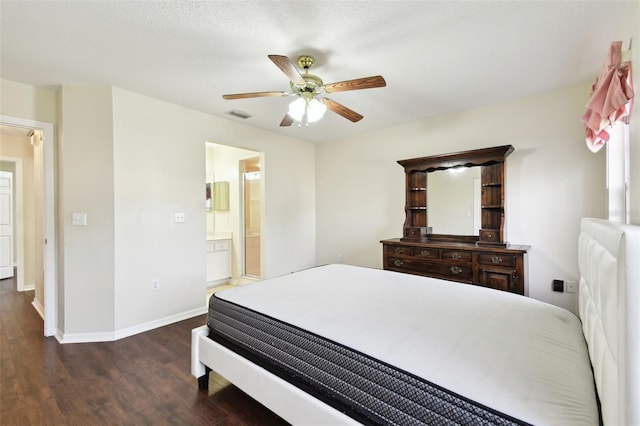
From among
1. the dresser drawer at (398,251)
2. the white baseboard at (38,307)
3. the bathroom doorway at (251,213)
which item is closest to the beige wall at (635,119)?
the dresser drawer at (398,251)

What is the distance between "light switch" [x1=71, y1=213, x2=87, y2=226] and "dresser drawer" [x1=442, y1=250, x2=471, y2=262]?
3.69 meters

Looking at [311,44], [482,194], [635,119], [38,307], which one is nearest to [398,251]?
[482,194]

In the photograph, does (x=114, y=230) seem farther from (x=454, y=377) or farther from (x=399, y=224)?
(x=399, y=224)

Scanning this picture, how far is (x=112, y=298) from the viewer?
9.10ft

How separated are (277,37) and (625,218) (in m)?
2.57

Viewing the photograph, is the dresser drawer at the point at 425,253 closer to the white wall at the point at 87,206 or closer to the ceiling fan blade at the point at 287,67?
the ceiling fan blade at the point at 287,67

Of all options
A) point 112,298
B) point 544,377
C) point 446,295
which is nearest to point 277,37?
point 446,295

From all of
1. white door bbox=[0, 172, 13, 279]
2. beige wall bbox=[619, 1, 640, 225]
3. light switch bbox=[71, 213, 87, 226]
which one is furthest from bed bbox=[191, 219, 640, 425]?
white door bbox=[0, 172, 13, 279]

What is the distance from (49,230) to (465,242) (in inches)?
175

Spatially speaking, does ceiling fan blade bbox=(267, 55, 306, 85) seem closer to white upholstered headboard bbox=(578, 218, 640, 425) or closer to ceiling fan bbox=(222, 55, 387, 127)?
ceiling fan bbox=(222, 55, 387, 127)

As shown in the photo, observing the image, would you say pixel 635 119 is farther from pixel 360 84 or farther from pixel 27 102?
pixel 27 102

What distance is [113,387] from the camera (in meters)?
1.99

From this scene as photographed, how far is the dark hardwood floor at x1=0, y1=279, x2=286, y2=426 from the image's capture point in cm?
170

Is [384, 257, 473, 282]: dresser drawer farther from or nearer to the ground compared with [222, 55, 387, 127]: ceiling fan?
nearer to the ground
